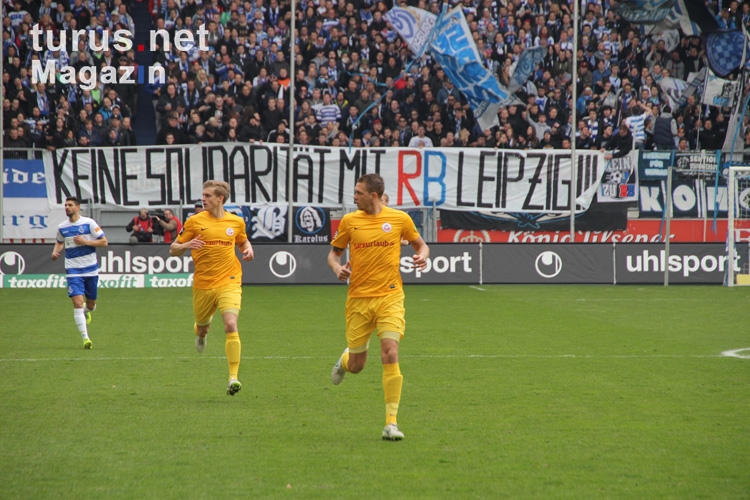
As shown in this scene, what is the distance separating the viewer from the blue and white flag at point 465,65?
2694 centimetres

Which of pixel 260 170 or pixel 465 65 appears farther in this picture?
pixel 465 65

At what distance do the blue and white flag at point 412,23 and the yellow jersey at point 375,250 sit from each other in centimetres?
2047

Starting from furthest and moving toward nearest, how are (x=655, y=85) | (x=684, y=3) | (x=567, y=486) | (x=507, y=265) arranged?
(x=684, y=3) → (x=655, y=85) → (x=507, y=265) → (x=567, y=486)

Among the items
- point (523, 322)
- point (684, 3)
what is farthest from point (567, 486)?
point (684, 3)

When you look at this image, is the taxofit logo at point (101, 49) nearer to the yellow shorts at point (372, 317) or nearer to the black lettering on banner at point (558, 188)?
the black lettering on banner at point (558, 188)

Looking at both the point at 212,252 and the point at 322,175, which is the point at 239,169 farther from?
the point at 212,252

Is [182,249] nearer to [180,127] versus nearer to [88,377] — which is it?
[88,377]

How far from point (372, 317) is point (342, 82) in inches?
778

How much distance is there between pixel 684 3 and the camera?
29.8 metres

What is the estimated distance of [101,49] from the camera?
25312 mm

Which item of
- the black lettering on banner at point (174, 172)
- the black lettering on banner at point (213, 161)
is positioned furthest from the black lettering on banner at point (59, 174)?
the black lettering on banner at point (213, 161)

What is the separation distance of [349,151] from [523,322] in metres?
10.9

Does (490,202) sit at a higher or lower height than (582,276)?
higher

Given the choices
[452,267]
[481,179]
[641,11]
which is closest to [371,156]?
[481,179]
